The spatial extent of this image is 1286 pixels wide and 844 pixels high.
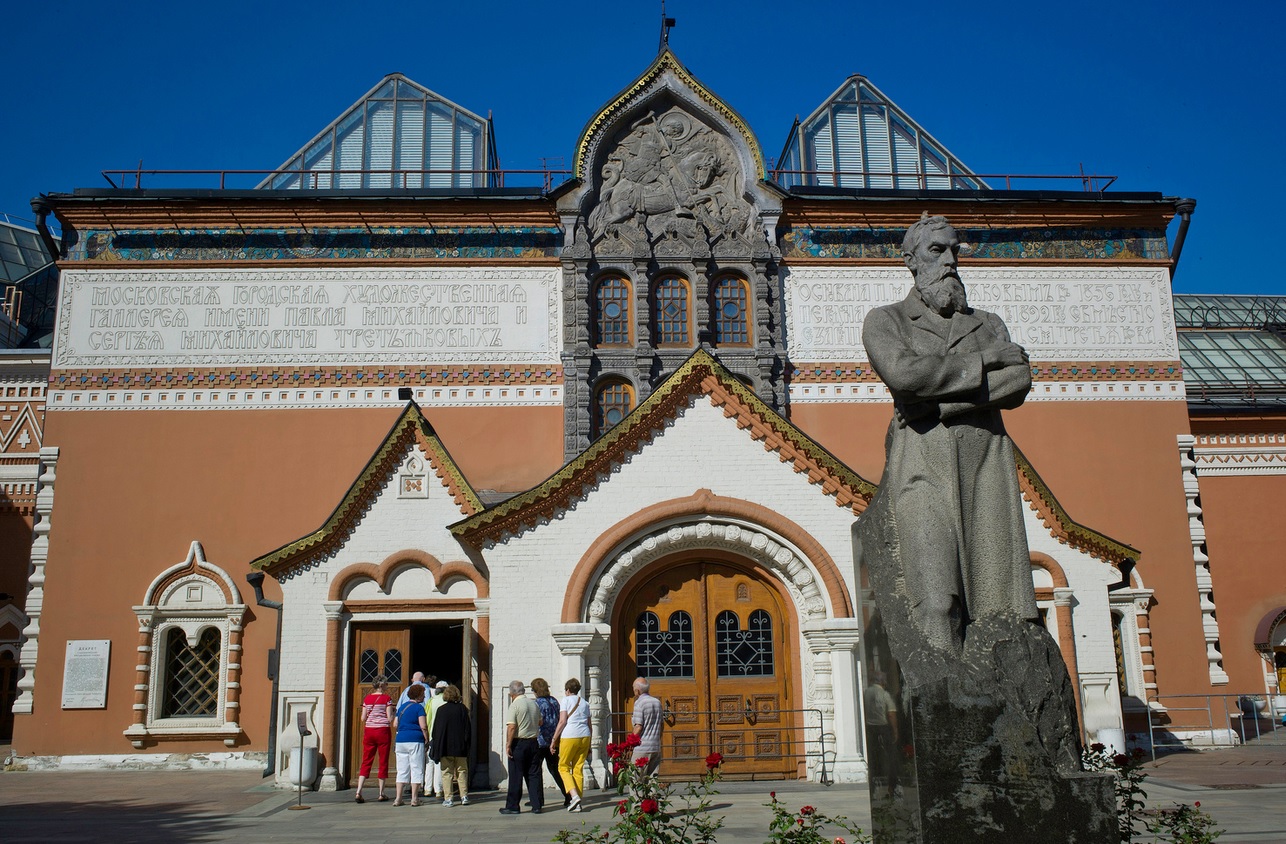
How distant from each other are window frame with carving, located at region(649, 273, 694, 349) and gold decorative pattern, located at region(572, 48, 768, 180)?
2.39 m

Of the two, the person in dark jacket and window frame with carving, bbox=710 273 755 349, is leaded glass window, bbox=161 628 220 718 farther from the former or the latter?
window frame with carving, bbox=710 273 755 349

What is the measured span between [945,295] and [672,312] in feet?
49.2

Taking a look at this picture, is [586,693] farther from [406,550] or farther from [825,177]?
[825,177]

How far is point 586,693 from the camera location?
14.1 m

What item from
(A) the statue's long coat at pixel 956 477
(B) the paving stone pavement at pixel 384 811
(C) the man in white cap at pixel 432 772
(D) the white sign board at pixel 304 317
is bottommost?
(B) the paving stone pavement at pixel 384 811

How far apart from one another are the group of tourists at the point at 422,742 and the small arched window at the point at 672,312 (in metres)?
8.91

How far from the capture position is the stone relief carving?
20.9 meters

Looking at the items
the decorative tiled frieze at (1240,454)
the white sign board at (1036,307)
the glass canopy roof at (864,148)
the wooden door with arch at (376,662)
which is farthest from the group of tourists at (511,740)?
the decorative tiled frieze at (1240,454)

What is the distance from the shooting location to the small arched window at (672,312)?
67.9ft

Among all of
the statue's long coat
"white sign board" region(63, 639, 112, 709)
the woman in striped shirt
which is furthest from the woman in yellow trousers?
"white sign board" region(63, 639, 112, 709)

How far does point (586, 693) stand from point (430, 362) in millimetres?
8291

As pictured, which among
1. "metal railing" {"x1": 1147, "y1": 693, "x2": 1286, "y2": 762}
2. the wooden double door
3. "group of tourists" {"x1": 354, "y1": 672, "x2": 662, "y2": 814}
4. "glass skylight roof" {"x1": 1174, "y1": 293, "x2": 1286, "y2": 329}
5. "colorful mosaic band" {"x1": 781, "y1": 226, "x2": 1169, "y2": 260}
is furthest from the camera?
"glass skylight roof" {"x1": 1174, "y1": 293, "x2": 1286, "y2": 329}

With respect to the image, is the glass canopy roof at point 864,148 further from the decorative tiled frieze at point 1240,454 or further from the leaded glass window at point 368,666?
the leaded glass window at point 368,666

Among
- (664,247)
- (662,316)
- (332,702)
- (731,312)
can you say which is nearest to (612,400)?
(662,316)
